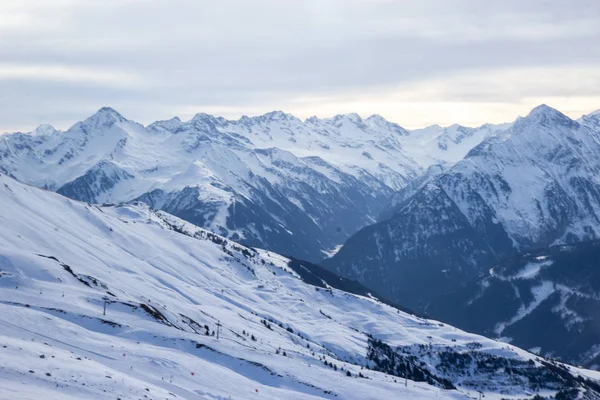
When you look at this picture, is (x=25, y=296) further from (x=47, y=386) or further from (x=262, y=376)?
(x=47, y=386)

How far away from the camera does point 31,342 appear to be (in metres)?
121

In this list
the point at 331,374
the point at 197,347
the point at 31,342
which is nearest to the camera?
the point at 31,342

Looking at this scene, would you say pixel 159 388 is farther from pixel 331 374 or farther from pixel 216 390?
pixel 331 374

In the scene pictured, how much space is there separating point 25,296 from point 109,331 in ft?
65.9

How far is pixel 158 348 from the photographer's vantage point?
143500 mm

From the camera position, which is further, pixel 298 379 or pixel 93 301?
pixel 93 301

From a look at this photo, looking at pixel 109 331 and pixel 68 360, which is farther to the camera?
pixel 109 331

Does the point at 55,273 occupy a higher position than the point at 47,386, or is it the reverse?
the point at 55,273

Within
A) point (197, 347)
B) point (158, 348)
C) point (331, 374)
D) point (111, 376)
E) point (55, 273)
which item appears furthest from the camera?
point (55, 273)

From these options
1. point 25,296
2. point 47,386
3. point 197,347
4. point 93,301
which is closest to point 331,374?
point 197,347

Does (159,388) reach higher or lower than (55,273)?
lower

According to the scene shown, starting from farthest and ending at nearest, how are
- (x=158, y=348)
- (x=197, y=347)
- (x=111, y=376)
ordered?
1. (x=197, y=347)
2. (x=158, y=348)
3. (x=111, y=376)

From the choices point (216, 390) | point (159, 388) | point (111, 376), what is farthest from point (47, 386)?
point (216, 390)

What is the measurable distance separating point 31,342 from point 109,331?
28.1 m
